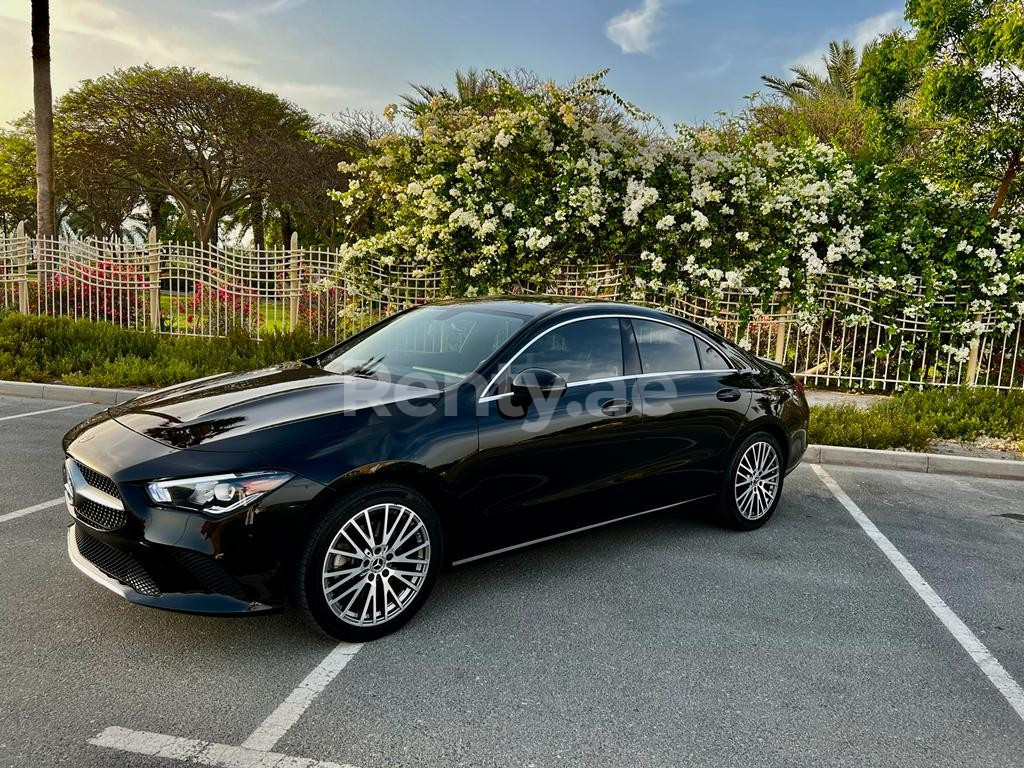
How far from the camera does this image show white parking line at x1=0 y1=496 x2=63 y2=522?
470cm

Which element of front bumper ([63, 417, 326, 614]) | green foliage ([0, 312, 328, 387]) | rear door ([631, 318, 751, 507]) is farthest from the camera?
green foliage ([0, 312, 328, 387])

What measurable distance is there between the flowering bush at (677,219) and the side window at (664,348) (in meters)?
6.26

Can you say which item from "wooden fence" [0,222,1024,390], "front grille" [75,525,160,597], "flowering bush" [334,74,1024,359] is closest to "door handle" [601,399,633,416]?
"front grille" [75,525,160,597]

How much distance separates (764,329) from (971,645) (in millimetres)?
8526

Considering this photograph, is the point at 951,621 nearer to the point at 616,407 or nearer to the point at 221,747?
the point at 616,407

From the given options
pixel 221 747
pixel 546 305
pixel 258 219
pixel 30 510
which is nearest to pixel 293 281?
pixel 30 510

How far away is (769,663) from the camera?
3.27m

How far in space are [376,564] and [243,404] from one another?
3.33ft

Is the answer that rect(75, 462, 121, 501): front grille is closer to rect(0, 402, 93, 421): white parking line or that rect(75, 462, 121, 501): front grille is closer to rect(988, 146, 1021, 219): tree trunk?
rect(0, 402, 93, 421): white parking line

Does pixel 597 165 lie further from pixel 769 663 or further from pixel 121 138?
pixel 121 138

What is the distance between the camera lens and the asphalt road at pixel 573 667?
2645 mm

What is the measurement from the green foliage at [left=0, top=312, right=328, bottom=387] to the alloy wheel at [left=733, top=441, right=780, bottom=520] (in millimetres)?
6403

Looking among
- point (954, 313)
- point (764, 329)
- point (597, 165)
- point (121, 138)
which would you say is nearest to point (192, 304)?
point (597, 165)

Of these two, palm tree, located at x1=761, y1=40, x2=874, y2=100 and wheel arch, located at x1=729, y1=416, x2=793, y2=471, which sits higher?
palm tree, located at x1=761, y1=40, x2=874, y2=100
